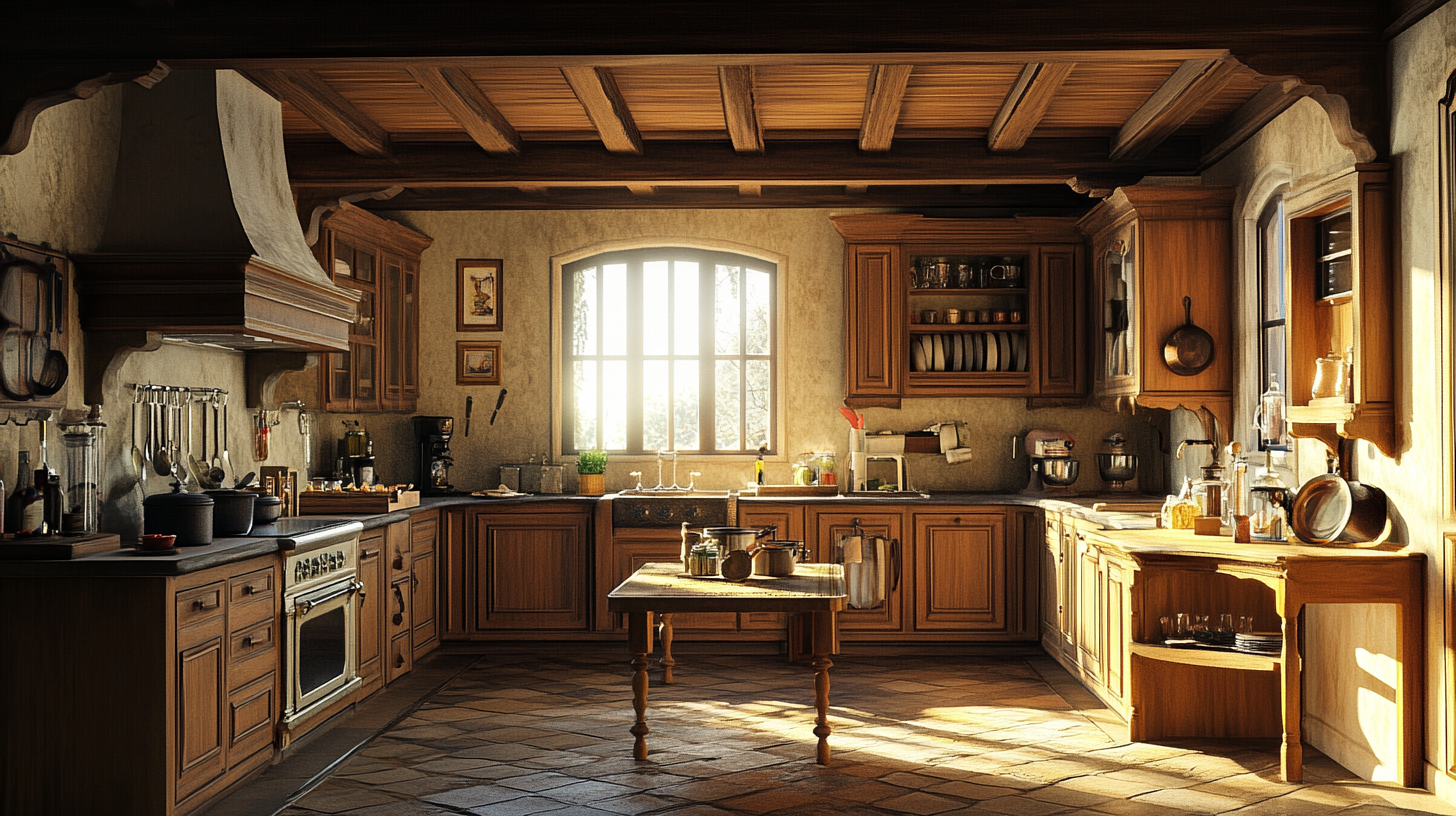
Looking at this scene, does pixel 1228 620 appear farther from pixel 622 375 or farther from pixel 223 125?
pixel 223 125

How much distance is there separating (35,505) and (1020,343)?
19.1 ft

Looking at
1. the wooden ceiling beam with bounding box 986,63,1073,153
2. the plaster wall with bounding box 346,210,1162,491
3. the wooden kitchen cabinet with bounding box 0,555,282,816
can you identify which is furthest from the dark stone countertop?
the wooden ceiling beam with bounding box 986,63,1073,153

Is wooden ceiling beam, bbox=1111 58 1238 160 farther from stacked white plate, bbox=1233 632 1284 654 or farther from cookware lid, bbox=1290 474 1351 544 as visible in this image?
stacked white plate, bbox=1233 632 1284 654

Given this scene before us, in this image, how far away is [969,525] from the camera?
7.24 meters

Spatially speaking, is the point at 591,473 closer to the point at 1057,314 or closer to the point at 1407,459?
the point at 1057,314

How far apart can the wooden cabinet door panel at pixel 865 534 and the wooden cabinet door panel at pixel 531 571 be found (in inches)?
59.1

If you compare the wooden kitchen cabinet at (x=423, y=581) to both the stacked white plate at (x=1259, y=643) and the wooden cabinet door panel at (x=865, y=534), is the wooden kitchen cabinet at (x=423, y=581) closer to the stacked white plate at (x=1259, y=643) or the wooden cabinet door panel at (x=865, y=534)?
the wooden cabinet door panel at (x=865, y=534)

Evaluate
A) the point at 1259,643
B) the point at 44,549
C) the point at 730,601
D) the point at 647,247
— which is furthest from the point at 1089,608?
the point at 44,549

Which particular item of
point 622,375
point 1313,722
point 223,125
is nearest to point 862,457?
point 622,375

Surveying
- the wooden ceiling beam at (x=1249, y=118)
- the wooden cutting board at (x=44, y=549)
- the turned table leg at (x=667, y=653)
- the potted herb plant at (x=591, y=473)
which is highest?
the wooden ceiling beam at (x=1249, y=118)

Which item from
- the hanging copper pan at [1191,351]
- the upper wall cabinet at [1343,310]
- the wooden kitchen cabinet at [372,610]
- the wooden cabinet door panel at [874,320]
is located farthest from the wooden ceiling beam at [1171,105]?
the wooden kitchen cabinet at [372,610]

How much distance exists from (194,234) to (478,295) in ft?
10.9

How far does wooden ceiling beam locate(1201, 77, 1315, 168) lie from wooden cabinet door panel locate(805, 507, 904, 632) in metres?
2.84

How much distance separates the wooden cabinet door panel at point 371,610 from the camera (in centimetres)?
586
